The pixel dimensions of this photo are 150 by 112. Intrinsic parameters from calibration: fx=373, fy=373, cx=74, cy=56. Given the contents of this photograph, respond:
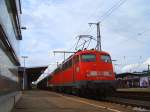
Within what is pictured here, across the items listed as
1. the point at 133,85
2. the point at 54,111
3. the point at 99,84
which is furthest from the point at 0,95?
the point at 133,85

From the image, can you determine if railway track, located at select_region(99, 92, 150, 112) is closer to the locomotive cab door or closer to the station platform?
the station platform

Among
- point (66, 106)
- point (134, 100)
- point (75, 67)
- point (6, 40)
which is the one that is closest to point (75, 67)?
point (75, 67)

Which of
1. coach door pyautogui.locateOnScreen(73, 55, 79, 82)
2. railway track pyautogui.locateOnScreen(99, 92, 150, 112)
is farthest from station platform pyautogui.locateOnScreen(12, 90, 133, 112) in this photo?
coach door pyautogui.locateOnScreen(73, 55, 79, 82)

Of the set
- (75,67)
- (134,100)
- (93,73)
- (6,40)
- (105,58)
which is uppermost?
(105,58)

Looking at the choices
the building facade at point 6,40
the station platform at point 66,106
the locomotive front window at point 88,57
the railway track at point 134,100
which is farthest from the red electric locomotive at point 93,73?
the building facade at point 6,40

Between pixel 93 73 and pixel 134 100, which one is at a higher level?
pixel 93 73

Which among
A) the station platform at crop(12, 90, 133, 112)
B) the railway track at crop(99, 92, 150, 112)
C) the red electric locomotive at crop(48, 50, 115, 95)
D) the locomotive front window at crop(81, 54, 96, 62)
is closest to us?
the station platform at crop(12, 90, 133, 112)

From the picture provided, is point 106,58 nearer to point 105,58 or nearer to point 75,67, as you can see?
point 105,58

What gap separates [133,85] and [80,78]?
170 feet

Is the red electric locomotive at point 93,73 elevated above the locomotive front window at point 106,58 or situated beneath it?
situated beneath

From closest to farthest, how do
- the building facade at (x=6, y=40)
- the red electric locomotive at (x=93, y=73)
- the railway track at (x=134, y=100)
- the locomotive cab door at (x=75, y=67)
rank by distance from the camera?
the building facade at (x=6, y=40), the railway track at (x=134, y=100), the red electric locomotive at (x=93, y=73), the locomotive cab door at (x=75, y=67)

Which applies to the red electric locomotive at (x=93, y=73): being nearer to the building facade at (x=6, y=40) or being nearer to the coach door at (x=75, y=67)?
the coach door at (x=75, y=67)

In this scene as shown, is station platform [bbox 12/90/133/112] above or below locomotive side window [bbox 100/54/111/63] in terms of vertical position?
below

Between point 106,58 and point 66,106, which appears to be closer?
point 66,106
